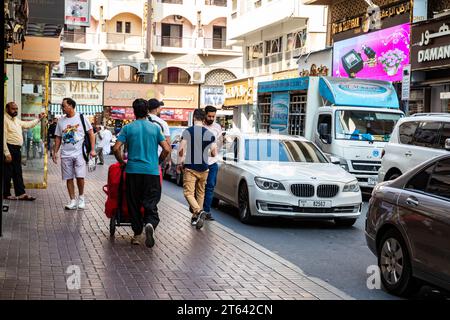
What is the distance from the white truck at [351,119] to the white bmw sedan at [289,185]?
4.44 m

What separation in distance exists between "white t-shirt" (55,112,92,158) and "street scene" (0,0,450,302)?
2 centimetres

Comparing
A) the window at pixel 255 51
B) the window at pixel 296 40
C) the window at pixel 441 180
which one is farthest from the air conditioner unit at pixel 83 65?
the window at pixel 441 180

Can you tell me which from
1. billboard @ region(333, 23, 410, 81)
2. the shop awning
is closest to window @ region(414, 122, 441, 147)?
the shop awning

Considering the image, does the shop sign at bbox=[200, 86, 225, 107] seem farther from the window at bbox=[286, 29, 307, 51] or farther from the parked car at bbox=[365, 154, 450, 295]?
the parked car at bbox=[365, 154, 450, 295]

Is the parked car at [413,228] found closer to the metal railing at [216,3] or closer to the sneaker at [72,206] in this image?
the sneaker at [72,206]

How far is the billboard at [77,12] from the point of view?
23.9 metres

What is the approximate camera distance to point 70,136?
12.5 metres

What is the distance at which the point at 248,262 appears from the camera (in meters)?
8.42

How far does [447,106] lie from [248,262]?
50.9ft

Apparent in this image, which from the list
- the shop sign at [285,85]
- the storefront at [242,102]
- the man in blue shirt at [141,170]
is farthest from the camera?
the storefront at [242,102]

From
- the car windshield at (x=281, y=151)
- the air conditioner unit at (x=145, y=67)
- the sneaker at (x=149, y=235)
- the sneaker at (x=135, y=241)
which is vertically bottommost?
the sneaker at (x=135, y=241)

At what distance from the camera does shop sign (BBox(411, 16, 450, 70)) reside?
70.1ft
